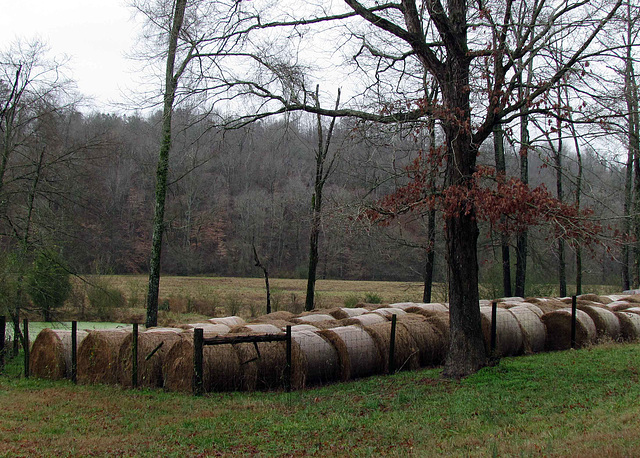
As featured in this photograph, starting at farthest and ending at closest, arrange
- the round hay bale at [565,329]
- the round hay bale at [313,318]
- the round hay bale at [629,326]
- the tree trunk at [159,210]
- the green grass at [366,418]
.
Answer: the tree trunk at [159,210], the round hay bale at [629,326], the round hay bale at [565,329], the round hay bale at [313,318], the green grass at [366,418]

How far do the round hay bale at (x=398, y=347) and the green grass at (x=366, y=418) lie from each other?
739 millimetres

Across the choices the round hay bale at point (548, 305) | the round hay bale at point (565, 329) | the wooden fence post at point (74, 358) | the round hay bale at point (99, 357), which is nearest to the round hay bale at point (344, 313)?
the round hay bale at point (565, 329)

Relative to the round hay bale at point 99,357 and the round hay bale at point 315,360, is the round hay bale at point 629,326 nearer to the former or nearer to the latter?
the round hay bale at point 315,360

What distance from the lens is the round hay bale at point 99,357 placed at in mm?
10914

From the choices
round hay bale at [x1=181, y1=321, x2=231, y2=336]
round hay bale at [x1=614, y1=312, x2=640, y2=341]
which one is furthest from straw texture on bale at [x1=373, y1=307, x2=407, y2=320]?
round hay bale at [x1=614, y1=312, x2=640, y2=341]

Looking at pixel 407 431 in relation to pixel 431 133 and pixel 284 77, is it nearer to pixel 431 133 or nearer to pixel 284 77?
pixel 431 133

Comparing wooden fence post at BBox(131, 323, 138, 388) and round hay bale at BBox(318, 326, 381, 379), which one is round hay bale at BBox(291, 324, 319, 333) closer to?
round hay bale at BBox(318, 326, 381, 379)

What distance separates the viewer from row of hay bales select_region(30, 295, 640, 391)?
10.2 meters

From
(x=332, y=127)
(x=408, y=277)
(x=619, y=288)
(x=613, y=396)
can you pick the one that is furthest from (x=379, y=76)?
(x=408, y=277)

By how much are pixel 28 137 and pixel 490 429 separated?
14.4m

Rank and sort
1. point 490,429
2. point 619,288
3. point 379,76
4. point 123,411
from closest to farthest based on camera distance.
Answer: point 490,429, point 123,411, point 379,76, point 619,288

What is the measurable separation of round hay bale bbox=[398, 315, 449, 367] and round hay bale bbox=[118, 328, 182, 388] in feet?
16.1

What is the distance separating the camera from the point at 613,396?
24.7 feet

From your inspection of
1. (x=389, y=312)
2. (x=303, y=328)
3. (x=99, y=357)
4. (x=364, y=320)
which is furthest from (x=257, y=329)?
(x=389, y=312)
